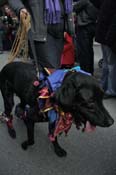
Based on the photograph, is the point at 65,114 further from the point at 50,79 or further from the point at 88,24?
the point at 88,24

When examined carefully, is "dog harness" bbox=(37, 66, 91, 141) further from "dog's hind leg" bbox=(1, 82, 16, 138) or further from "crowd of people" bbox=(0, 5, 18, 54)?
"crowd of people" bbox=(0, 5, 18, 54)

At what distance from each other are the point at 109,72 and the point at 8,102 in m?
1.83

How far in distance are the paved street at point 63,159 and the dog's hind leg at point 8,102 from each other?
3.1 inches

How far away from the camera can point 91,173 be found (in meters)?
3.34

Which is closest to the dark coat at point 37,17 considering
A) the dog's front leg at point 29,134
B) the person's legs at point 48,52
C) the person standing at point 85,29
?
the person's legs at point 48,52

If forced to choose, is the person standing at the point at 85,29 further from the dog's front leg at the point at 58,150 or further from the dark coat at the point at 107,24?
the dog's front leg at the point at 58,150

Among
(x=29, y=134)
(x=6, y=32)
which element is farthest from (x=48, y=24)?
(x=6, y=32)

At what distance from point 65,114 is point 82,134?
1171 millimetres

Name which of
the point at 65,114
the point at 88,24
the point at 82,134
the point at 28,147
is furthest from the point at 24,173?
the point at 88,24

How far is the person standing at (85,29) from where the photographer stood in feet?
18.7

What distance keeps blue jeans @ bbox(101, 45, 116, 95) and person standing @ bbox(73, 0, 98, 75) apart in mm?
638

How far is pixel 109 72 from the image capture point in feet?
17.6

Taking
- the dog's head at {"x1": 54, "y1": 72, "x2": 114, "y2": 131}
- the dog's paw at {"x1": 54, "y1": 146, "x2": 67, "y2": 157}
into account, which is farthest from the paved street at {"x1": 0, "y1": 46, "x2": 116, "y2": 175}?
the dog's head at {"x1": 54, "y1": 72, "x2": 114, "y2": 131}

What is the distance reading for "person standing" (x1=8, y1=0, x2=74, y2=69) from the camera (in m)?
3.53
